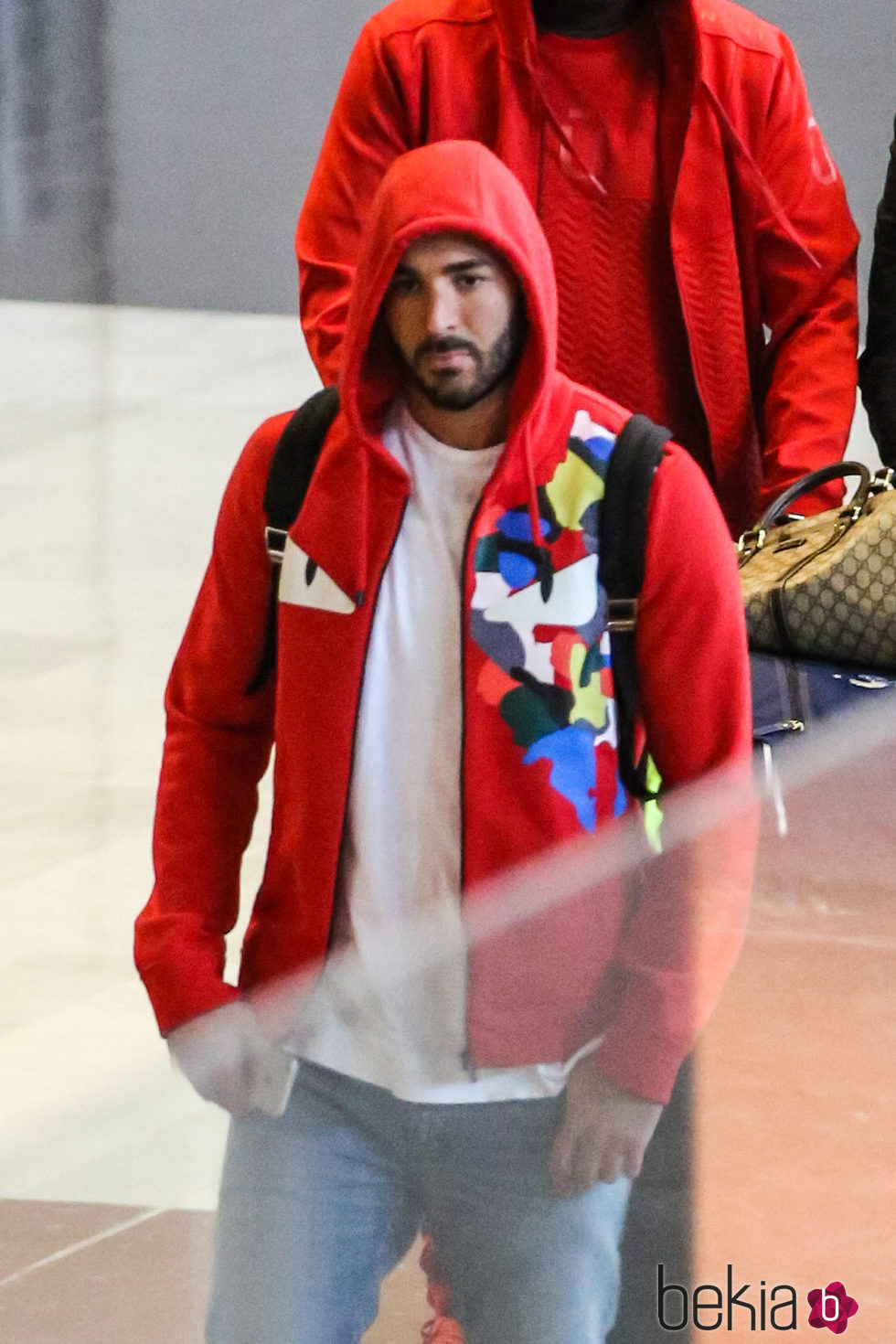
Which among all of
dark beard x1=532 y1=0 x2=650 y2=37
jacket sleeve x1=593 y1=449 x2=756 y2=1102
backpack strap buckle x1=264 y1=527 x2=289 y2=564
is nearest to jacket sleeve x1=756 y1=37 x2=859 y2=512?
dark beard x1=532 y1=0 x2=650 y2=37

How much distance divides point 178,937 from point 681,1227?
466 millimetres

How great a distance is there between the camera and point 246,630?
1.69m

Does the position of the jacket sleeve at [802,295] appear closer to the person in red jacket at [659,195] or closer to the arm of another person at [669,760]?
the person in red jacket at [659,195]

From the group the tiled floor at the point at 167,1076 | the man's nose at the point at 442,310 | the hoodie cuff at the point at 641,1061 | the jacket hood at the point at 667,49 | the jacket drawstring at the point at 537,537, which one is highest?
the jacket hood at the point at 667,49

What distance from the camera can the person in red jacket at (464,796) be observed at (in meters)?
1.59

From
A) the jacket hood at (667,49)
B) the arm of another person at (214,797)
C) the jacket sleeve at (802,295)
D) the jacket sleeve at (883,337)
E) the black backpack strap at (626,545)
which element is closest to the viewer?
the black backpack strap at (626,545)

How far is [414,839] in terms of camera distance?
1.62m

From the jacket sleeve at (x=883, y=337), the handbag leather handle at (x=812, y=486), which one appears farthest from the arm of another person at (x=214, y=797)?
the jacket sleeve at (x=883, y=337)

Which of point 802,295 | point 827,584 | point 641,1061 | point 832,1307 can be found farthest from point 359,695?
point 802,295

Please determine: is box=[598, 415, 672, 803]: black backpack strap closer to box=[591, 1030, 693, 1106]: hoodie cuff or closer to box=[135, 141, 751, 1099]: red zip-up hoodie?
box=[135, 141, 751, 1099]: red zip-up hoodie

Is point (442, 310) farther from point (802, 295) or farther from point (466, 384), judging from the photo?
point (802, 295)

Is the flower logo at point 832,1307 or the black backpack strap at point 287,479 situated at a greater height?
the black backpack strap at point 287,479

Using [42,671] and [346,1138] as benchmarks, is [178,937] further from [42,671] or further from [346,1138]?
[42,671]

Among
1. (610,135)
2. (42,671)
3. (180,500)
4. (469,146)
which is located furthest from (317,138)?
(469,146)
